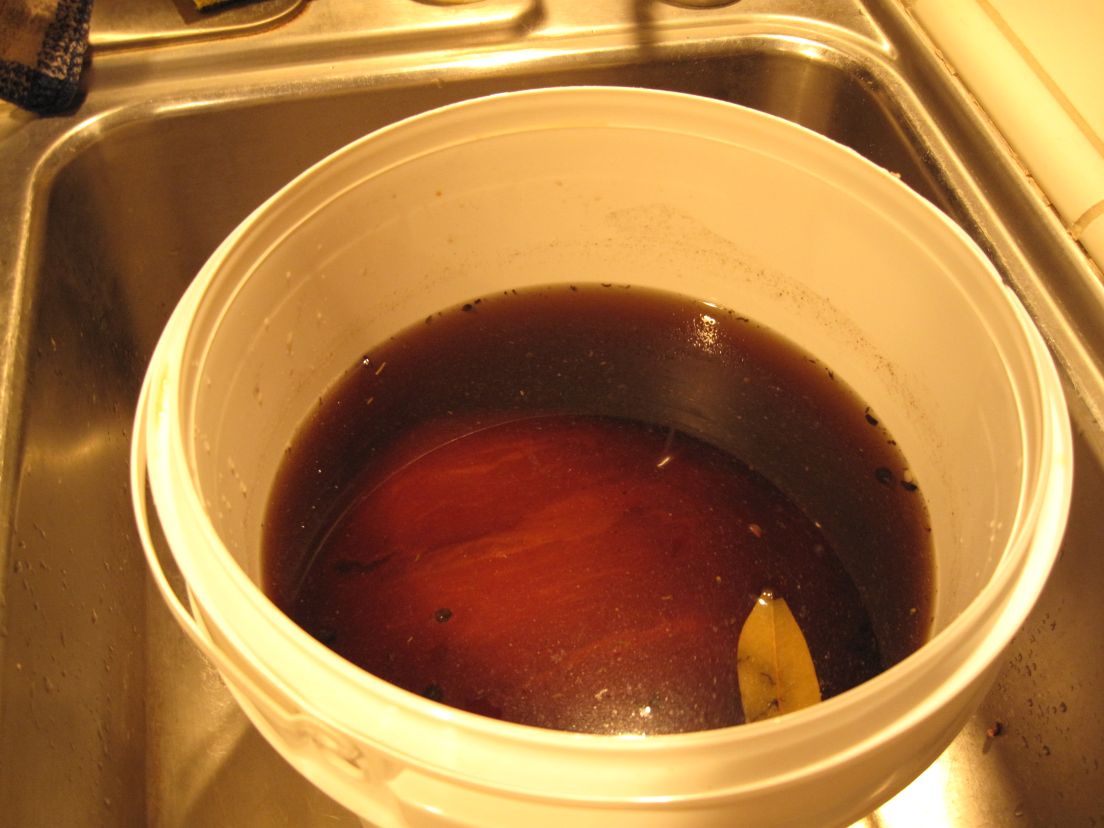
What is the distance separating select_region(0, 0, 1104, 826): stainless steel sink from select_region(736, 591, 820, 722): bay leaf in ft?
0.58

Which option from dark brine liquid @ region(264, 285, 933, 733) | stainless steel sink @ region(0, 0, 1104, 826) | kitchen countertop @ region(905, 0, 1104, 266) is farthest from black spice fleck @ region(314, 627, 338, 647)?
kitchen countertop @ region(905, 0, 1104, 266)

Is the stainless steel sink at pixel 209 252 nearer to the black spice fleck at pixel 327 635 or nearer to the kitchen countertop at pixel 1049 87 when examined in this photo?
the kitchen countertop at pixel 1049 87

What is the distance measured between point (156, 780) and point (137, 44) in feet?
2.11

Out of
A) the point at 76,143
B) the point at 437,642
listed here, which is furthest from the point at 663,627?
the point at 76,143

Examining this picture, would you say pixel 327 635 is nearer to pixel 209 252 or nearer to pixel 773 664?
pixel 773 664

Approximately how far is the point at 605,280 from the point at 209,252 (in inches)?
15.5

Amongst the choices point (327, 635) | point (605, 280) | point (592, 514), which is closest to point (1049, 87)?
point (605, 280)

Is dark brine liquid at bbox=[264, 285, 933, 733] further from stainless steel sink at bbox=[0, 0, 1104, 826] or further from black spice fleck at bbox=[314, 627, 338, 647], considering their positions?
stainless steel sink at bbox=[0, 0, 1104, 826]

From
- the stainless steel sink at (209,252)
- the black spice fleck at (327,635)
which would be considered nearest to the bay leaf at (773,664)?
the stainless steel sink at (209,252)

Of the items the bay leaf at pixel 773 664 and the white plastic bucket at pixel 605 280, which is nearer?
the white plastic bucket at pixel 605 280

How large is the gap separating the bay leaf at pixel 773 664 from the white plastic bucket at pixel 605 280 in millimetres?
90

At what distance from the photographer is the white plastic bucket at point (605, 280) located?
13.9 inches

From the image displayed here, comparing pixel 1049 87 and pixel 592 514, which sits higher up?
pixel 1049 87

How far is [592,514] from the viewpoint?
0.69 meters
